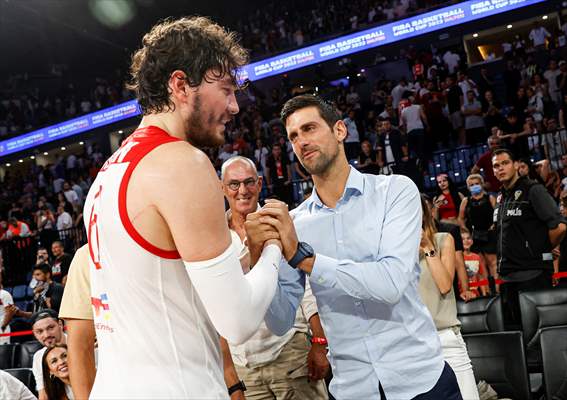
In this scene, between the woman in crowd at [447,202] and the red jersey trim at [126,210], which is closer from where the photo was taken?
the red jersey trim at [126,210]

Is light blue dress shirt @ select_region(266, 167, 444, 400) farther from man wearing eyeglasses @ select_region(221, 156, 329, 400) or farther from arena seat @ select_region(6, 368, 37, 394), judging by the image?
arena seat @ select_region(6, 368, 37, 394)

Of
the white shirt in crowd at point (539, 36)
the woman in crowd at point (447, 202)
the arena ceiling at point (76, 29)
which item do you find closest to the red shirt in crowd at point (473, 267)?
the woman in crowd at point (447, 202)

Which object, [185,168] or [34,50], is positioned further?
[34,50]

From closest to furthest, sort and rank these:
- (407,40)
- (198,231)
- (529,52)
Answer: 1. (198,231)
2. (529,52)
3. (407,40)

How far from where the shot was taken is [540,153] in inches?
412

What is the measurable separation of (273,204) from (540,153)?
30.2 ft

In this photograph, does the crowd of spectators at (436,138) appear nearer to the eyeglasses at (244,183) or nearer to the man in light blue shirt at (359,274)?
the eyeglasses at (244,183)

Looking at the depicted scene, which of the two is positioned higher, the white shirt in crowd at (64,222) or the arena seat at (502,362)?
the white shirt in crowd at (64,222)

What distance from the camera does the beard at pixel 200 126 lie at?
1.81 m

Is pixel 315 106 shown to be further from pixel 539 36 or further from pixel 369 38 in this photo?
pixel 369 38

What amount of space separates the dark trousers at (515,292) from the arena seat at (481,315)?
0.22 m

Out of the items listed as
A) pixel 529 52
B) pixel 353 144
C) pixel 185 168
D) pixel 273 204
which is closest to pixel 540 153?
pixel 353 144

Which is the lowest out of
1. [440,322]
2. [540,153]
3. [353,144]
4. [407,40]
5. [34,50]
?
[440,322]

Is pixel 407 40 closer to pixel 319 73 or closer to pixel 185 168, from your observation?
pixel 319 73
